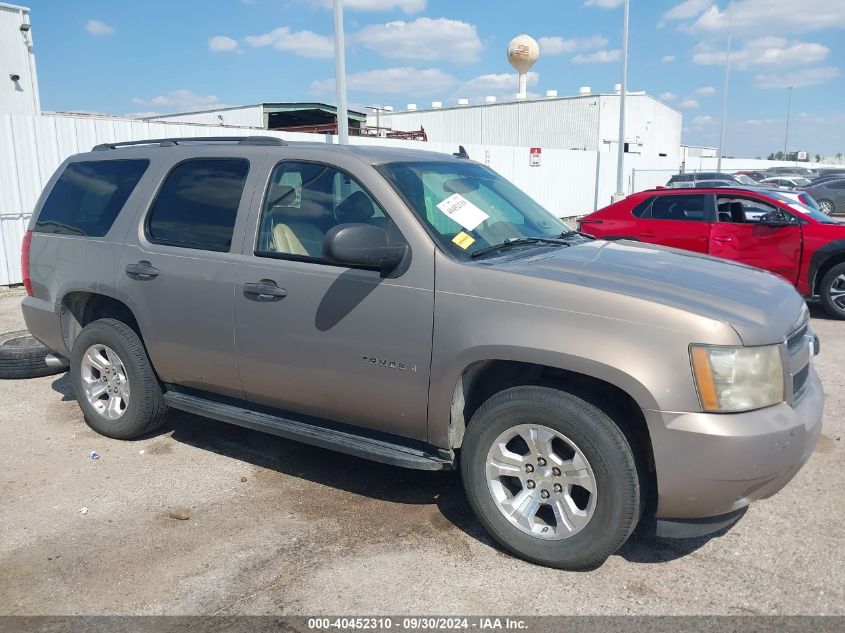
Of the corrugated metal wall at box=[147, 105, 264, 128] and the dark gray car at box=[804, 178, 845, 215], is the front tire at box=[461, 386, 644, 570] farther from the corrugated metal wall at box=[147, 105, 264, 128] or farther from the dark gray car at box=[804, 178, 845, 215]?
the corrugated metal wall at box=[147, 105, 264, 128]

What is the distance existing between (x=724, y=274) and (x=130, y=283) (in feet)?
11.9

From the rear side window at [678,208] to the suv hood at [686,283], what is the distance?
593cm

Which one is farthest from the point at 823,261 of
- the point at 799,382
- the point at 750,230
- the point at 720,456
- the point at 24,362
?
the point at 24,362

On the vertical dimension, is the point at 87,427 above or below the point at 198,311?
below

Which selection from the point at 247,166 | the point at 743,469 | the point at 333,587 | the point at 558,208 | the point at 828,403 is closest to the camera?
the point at 743,469

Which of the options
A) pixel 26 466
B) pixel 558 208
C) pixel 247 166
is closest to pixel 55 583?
pixel 26 466

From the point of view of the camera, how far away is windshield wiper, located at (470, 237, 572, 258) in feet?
11.6

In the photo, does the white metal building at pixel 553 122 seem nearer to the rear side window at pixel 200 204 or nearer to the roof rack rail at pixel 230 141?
the roof rack rail at pixel 230 141

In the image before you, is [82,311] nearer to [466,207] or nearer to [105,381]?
[105,381]

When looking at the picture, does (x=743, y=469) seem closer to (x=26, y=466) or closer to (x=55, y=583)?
(x=55, y=583)

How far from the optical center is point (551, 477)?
313cm

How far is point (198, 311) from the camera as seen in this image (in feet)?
13.5

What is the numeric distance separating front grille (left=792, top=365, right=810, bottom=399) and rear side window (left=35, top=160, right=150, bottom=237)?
13.6ft

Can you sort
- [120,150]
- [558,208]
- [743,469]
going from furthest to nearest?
1. [558,208]
2. [120,150]
3. [743,469]
